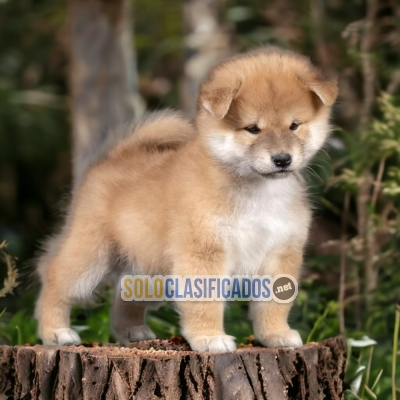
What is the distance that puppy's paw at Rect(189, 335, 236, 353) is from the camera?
3.92 metres

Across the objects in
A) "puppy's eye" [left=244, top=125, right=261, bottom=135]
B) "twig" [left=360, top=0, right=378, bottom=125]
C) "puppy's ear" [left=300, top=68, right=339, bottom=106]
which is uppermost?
"twig" [left=360, top=0, right=378, bottom=125]

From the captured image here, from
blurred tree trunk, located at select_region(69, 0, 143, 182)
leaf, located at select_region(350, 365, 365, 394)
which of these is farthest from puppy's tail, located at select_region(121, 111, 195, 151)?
blurred tree trunk, located at select_region(69, 0, 143, 182)

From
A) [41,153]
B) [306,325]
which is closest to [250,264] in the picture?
[306,325]

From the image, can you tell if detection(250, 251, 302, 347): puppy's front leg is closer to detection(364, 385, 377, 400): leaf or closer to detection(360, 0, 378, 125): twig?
detection(364, 385, 377, 400): leaf

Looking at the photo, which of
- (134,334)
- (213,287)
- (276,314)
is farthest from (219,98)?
(134,334)

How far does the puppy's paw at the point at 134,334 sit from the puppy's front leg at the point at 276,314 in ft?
2.62

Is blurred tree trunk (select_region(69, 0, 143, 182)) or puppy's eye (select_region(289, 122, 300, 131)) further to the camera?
blurred tree trunk (select_region(69, 0, 143, 182))

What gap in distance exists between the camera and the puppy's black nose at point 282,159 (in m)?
3.75

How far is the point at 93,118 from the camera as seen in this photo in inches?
274

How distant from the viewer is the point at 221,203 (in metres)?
4.01

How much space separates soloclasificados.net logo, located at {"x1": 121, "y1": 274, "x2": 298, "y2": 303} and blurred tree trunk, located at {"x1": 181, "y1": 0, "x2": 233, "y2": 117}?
263 cm

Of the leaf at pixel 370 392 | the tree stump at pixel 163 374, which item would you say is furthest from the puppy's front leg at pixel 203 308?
the leaf at pixel 370 392

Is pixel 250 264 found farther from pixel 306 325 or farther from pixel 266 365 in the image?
pixel 306 325

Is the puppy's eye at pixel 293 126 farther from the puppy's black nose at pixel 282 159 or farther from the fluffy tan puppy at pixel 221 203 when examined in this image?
the puppy's black nose at pixel 282 159
